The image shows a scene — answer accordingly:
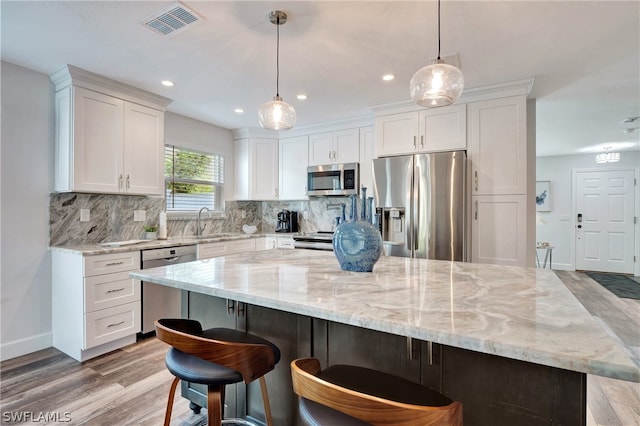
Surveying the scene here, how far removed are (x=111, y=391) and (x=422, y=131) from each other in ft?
11.5

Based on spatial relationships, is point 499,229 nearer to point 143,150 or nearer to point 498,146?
point 498,146

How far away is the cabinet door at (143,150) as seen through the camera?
3.08 m

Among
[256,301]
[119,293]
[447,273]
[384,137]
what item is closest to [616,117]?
[384,137]

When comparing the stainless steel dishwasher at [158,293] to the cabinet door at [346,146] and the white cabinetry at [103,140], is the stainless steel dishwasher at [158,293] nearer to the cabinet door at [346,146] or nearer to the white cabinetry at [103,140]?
the white cabinetry at [103,140]

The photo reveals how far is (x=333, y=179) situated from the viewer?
13.8 ft

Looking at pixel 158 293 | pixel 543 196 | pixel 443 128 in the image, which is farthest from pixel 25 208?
pixel 543 196

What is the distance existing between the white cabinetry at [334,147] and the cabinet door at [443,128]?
3.09ft

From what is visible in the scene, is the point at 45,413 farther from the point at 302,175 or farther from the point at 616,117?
the point at 616,117

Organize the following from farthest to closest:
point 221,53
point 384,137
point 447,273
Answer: point 384,137 → point 221,53 → point 447,273

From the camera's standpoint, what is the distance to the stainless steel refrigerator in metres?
3.00

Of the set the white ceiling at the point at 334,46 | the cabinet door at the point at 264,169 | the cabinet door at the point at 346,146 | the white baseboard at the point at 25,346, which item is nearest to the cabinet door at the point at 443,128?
the white ceiling at the point at 334,46

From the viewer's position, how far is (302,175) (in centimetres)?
446

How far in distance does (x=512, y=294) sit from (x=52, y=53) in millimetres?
3386

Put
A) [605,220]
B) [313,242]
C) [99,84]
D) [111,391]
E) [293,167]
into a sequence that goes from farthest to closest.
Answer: [605,220], [293,167], [313,242], [99,84], [111,391]
